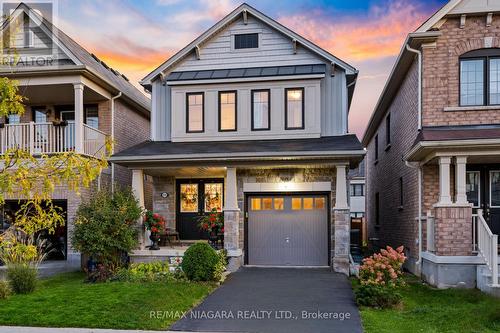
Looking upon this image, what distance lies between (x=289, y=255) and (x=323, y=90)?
5388 mm

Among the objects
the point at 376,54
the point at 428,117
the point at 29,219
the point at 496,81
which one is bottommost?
the point at 29,219

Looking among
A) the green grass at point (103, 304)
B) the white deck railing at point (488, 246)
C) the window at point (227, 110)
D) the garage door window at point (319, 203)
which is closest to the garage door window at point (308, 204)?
the garage door window at point (319, 203)

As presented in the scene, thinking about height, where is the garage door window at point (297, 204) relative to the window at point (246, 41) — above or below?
below

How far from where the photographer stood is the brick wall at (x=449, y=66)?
11.8 meters

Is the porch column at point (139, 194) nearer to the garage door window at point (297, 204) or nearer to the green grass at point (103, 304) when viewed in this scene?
the green grass at point (103, 304)

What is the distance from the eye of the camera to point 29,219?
16.3ft

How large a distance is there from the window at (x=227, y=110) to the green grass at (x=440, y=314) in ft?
25.5

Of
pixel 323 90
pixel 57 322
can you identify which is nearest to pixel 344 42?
pixel 323 90

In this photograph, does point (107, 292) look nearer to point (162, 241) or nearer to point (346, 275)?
point (162, 241)

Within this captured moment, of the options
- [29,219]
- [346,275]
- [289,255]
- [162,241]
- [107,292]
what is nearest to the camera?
[29,219]

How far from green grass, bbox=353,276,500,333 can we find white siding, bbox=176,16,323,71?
27.7ft

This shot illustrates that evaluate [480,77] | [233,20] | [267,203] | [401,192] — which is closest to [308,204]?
[267,203]

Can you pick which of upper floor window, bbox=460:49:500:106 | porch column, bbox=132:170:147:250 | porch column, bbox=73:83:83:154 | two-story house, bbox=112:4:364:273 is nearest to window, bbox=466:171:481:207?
upper floor window, bbox=460:49:500:106

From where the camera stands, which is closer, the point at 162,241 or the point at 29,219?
the point at 29,219
